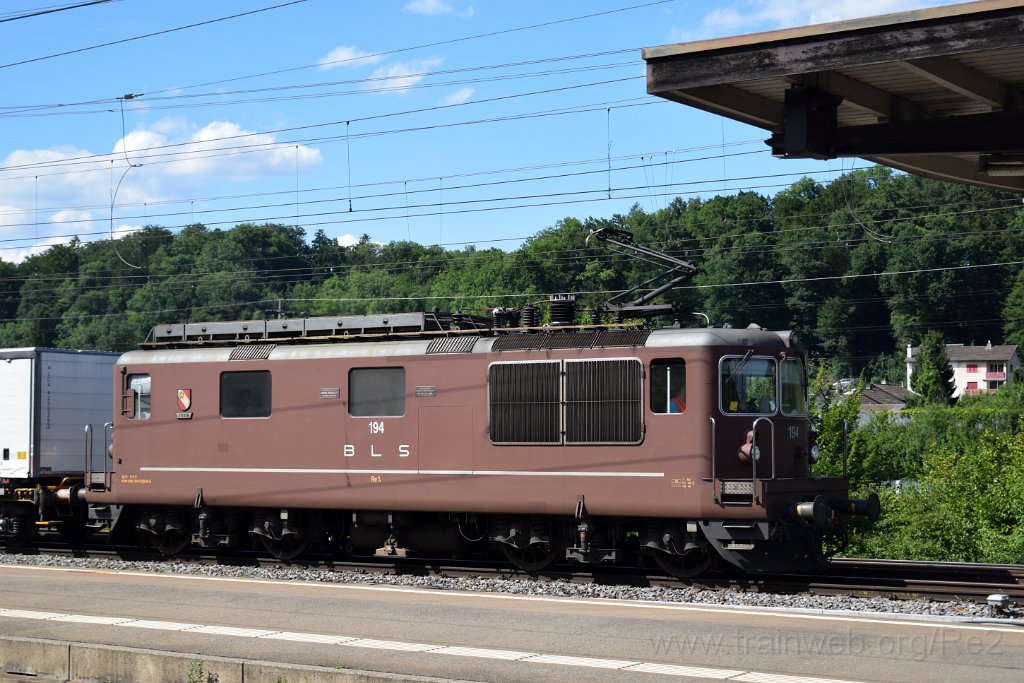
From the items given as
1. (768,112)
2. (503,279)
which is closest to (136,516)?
(768,112)

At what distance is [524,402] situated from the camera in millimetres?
16250

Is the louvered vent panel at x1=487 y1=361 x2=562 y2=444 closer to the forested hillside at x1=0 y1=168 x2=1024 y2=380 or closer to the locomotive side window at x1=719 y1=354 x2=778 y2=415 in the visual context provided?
the locomotive side window at x1=719 y1=354 x2=778 y2=415

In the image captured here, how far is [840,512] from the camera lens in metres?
15.9

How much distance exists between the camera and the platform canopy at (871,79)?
7105mm

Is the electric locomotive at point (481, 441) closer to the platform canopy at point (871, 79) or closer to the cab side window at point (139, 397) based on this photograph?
the cab side window at point (139, 397)

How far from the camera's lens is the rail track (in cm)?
1402

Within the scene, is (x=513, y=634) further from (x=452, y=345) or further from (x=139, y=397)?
(x=139, y=397)

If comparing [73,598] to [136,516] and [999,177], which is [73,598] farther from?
[999,177]

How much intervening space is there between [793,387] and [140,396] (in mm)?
10064

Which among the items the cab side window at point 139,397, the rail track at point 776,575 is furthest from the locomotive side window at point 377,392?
the cab side window at point 139,397

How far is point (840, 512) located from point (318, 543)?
7.80 metres

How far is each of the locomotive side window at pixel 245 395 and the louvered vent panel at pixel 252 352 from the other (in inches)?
9.3

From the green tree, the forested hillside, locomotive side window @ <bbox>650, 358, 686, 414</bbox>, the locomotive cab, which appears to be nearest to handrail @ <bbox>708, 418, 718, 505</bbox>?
the locomotive cab

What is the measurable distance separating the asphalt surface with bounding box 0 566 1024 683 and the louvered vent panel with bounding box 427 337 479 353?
371 centimetres
